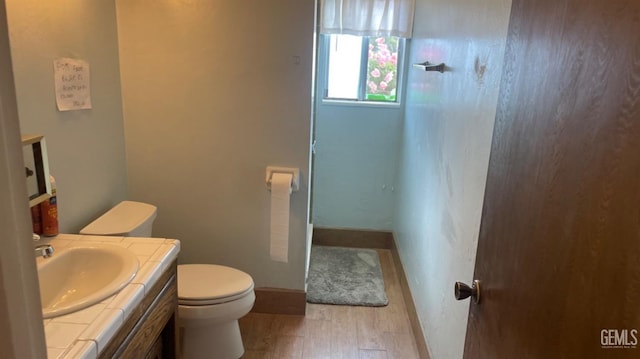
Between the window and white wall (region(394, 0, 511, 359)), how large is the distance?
397mm

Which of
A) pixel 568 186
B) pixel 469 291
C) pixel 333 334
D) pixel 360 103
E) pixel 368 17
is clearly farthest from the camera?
pixel 360 103

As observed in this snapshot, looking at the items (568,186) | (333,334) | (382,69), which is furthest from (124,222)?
(382,69)

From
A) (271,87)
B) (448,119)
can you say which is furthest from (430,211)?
(271,87)

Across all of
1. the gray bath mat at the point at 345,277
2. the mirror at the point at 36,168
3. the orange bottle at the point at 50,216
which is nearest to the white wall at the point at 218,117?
the gray bath mat at the point at 345,277

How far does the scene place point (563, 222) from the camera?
720 mm

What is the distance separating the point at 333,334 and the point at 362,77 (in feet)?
6.27

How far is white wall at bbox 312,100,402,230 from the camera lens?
350 cm

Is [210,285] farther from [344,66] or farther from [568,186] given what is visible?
[344,66]

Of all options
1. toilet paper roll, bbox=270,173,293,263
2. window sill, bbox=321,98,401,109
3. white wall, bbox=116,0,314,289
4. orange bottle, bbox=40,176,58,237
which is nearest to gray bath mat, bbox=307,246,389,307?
white wall, bbox=116,0,314,289

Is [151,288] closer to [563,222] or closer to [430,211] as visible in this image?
[563,222]

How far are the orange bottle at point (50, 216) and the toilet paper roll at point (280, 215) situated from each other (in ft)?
3.43
